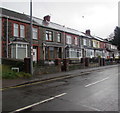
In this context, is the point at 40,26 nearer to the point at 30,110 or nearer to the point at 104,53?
the point at 30,110

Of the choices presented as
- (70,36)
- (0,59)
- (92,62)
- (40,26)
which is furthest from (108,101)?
(70,36)

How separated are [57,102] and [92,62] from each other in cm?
2148

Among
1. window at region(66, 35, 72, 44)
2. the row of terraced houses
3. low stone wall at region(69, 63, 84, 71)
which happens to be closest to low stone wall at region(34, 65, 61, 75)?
low stone wall at region(69, 63, 84, 71)

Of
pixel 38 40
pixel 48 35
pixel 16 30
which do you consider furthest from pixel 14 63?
pixel 48 35

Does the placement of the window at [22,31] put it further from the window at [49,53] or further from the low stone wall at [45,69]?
the low stone wall at [45,69]

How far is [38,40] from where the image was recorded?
21984 millimetres

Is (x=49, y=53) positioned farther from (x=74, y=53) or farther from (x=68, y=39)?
(x=74, y=53)

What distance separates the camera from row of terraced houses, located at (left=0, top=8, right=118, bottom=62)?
59.2 feet

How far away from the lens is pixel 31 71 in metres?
13.1

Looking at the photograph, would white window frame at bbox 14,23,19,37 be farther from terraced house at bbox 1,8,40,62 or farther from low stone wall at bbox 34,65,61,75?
low stone wall at bbox 34,65,61,75

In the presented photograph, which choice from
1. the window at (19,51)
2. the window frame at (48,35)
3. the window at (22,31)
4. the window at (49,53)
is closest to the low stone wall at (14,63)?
the window at (19,51)

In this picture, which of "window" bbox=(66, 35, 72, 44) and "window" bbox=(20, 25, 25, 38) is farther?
"window" bbox=(66, 35, 72, 44)

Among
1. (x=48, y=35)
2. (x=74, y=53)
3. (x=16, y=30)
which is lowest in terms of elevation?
(x=74, y=53)

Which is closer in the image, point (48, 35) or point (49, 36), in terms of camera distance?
point (48, 35)
